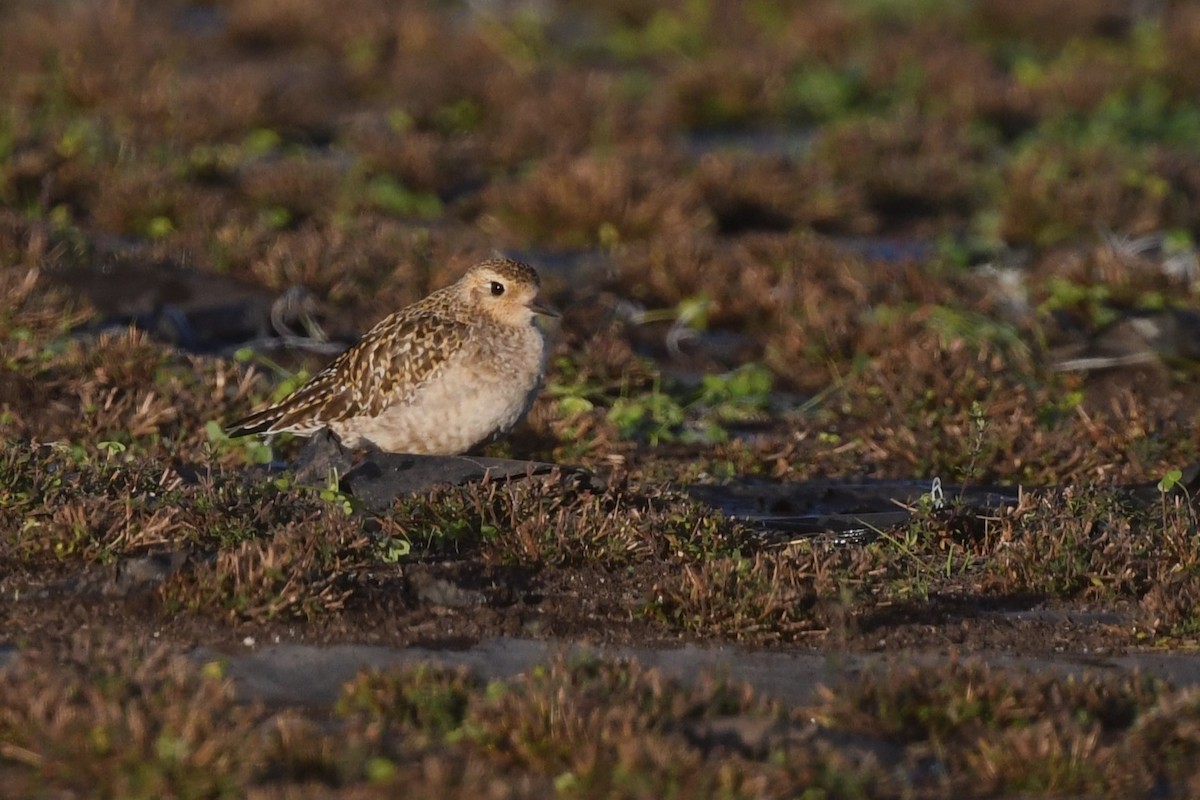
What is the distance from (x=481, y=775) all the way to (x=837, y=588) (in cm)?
194

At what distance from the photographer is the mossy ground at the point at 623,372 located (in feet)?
18.0

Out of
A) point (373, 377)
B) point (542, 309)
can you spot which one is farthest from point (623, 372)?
point (373, 377)

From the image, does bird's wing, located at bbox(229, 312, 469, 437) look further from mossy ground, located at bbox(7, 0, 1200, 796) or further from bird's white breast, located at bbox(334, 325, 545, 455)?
mossy ground, located at bbox(7, 0, 1200, 796)

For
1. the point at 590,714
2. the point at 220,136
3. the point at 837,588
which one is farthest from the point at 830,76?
the point at 590,714

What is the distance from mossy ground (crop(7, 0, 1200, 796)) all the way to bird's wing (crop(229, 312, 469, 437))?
0.23 m

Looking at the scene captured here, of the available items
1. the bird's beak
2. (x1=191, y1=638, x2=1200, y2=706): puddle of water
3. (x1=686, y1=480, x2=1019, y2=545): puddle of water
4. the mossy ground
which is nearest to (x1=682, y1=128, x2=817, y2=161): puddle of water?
the mossy ground

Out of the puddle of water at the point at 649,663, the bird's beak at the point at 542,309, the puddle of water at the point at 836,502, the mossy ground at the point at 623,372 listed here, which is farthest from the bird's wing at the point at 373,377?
the puddle of water at the point at 649,663

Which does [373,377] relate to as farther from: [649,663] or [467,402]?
[649,663]

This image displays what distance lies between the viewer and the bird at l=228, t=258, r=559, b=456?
26.8 ft

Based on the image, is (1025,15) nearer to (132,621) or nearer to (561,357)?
(561,357)

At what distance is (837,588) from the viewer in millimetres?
6684

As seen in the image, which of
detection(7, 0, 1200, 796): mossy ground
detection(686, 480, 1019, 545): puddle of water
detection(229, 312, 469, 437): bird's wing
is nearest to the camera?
detection(7, 0, 1200, 796): mossy ground

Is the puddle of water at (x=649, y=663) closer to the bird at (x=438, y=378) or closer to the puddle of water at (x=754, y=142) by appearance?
the bird at (x=438, y=378)

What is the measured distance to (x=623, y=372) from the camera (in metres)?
10.2
